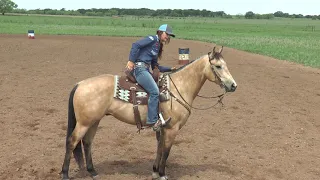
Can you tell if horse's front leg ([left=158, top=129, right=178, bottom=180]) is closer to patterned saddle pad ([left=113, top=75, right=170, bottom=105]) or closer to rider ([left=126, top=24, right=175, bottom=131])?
rider ([left=126, top=24, right=175, bottom=131])

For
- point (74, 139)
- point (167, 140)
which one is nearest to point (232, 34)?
point (167, 140)

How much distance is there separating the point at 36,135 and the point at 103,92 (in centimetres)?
360

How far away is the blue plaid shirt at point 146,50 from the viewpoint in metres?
6.79

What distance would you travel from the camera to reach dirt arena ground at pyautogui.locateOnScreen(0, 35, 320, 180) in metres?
7.80

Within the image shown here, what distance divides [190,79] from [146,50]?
1071 millimetres

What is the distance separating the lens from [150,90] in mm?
6863

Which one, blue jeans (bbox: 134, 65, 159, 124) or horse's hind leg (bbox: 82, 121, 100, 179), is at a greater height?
blue jeans (bbox: 134, 65, 159, 124)

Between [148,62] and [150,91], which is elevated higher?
[148,62]

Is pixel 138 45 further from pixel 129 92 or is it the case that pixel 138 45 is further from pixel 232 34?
pixel 232 34

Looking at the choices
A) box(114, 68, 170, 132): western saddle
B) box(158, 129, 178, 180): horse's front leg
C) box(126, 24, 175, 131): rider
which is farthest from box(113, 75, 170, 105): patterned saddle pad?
box(158, 129, 178, 180): horse's front leg

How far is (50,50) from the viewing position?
2691 centimetres

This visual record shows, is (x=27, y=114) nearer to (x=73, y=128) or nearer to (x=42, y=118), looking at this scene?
(x=42, y=118)

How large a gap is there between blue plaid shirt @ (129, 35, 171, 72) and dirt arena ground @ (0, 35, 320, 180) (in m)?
2.37

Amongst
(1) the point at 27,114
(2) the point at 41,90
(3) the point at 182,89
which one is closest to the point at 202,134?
(3) the point at 182,89
